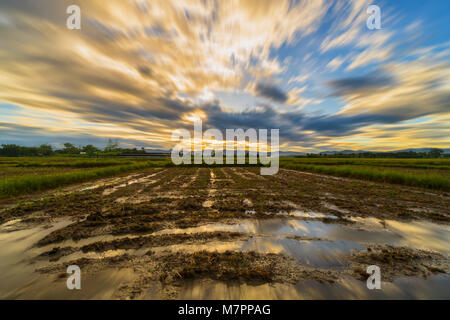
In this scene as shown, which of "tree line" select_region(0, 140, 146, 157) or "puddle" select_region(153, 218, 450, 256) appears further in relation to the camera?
"tree line" select_region(0, 140, 146, 157)

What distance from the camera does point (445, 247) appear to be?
12.3ft

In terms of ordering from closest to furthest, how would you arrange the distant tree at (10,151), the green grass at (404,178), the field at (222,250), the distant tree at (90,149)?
the field at (222,250), the green grass at (404,178), the distant tree at (10,151), the distant tree at (90,149)

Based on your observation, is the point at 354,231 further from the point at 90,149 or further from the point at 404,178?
the point at 90,149

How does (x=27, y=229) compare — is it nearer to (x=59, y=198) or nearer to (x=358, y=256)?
(x=59, y=198)

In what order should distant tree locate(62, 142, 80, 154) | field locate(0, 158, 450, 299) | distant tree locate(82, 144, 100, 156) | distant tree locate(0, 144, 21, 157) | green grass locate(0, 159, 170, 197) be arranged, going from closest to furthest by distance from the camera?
field locate(0, 158, 450, 299) < green grass locate(0, 159, 170, 197) < distant tree locate(0, 144, 21, 157) < distant tree locate(82, 144, 100, 156) < distant tree locate(62, 142, 80, 154)

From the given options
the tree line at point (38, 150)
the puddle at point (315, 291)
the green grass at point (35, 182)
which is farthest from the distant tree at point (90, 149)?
the puddle at point (315, 291)

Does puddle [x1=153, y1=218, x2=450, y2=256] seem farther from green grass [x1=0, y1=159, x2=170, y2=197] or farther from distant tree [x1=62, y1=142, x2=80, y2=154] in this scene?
distant tree [x1=62, y1=142, x2=80, y2=154]

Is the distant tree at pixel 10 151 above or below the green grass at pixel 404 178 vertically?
above

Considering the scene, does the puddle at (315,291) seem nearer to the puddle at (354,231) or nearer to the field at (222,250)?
the field at (222,250)

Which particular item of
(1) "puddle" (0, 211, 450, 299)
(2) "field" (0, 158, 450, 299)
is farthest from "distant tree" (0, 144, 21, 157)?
(1) "puddle" (0, 211, 450, 299)

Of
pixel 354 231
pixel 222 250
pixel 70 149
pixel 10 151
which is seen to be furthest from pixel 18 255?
pixel 70 149

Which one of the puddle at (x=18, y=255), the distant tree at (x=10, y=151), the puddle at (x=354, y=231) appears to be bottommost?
the puddle at (x=354, y=231)
